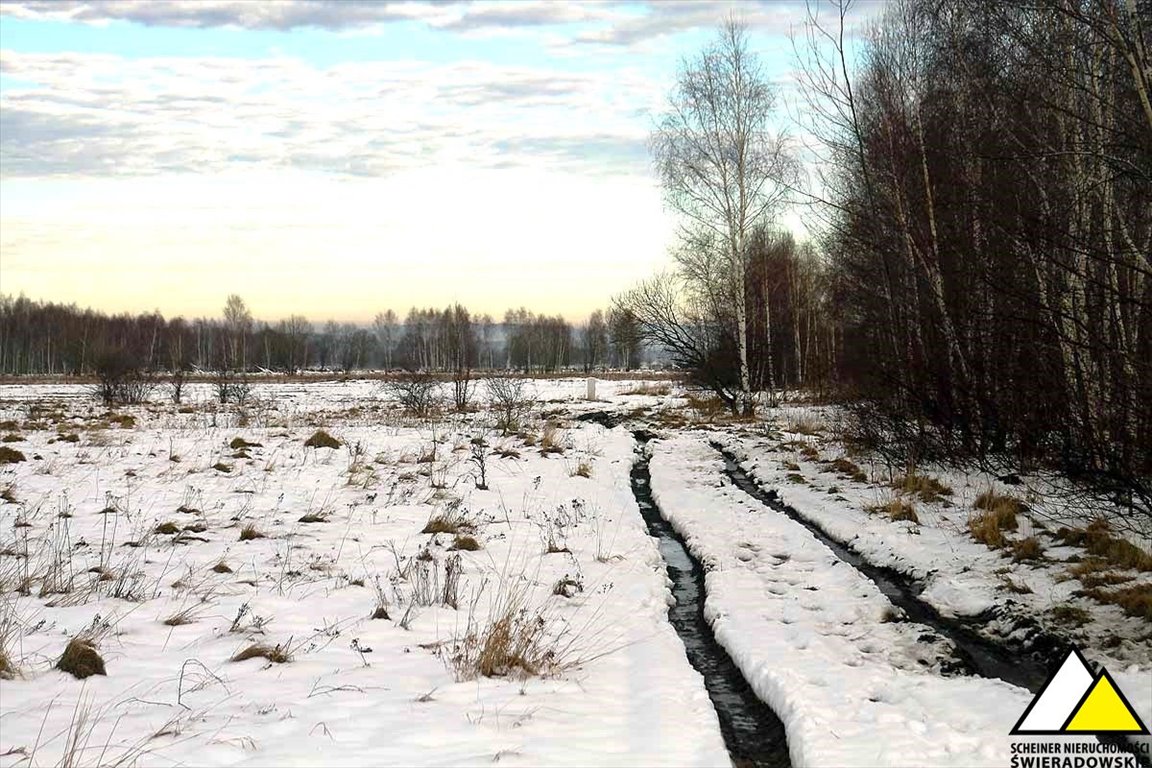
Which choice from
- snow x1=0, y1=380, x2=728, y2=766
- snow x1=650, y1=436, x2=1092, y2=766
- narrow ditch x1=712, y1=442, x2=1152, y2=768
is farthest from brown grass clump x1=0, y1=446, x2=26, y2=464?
narrow ditch x1=712, y1=442, x2=1152, y2=768

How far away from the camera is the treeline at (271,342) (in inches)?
3469

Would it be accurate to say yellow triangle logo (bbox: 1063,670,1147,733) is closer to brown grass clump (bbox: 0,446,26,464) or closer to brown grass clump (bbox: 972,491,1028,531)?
brown grass clump (bbox: 972,491,1028,531)

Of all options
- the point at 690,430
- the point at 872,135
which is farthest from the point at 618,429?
the point at 872,135

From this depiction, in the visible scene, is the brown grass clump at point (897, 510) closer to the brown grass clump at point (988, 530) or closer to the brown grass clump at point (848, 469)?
the brown grass clump at point (988, 530)

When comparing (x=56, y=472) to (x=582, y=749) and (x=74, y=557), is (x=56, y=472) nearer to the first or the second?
(x=74, y=557)

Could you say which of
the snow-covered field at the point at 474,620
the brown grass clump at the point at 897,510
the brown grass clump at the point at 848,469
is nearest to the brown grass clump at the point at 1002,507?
the snow-covered field at the point at 474,620

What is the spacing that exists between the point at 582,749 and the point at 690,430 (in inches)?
729

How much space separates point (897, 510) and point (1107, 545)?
273cm

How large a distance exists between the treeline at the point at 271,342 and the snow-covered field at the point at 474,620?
55.4 metres

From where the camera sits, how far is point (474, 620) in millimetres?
6449

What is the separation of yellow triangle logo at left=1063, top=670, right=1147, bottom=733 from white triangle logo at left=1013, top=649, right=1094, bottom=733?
3 cm

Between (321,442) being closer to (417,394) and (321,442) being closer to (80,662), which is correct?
(417,394)

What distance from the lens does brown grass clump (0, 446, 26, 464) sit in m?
14.4

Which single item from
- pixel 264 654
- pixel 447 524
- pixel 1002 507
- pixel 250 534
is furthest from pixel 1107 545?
pixel 250 534
